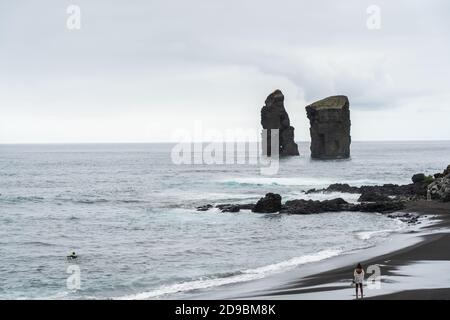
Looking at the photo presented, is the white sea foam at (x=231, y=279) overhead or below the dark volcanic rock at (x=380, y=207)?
below

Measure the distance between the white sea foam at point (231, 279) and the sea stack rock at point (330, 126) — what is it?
10896 centimetres

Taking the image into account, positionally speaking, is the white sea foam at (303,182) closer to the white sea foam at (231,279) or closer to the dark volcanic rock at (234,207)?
the dark volcanic rock at (234,207)

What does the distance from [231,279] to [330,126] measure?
116 metres

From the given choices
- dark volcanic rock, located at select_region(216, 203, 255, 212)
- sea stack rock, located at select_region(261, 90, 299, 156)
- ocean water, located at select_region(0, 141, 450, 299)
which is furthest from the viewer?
sea stack rock, located at select_region(261, 90, 299, 156)

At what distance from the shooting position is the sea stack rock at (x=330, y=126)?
141500mm

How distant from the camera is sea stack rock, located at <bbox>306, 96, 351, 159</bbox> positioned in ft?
464

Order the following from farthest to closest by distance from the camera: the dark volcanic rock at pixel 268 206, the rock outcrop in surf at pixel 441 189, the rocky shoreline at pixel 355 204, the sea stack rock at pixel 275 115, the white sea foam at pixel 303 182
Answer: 1. the sea stack rock at pixel 275 115
2. the white sea foam at pixel 303 182
3. the dark volcanic rock at pixel 268 206
4. the rocky shoreline at pixel 355 204
5. the rock outcrop in surf at pixel 441 189

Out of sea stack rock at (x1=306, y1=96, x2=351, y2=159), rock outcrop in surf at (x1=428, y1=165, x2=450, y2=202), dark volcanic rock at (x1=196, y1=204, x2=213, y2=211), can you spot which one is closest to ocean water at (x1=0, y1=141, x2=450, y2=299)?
dark volcanic rock at (x1=196, y1=204, x2=213, y2=211)

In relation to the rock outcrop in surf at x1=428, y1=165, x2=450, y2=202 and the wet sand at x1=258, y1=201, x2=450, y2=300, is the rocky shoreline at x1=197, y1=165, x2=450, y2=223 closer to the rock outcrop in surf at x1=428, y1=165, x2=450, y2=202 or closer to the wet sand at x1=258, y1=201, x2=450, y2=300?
the rock outcrop in surf at x1=428, y1=165, x2=450, y2=202

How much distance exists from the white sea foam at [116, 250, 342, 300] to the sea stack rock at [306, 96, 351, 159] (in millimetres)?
108956

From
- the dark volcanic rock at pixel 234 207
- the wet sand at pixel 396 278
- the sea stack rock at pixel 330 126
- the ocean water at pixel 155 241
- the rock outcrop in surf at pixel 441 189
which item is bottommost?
the ocean water at pixel 155 241

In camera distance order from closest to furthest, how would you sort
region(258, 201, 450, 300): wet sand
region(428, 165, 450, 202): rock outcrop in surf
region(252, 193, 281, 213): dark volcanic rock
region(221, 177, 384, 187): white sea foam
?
region(258, 201, 450, 300): wet sand < region(428, 165, 450, 202): rock outcrop in surf < region(252, 193, 281, 213): dark volcanic rock < region(221, 177, 384, 187): white sea foam

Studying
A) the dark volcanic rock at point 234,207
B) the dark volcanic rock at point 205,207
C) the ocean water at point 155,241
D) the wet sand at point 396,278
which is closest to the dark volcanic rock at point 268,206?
the ocean water at point 155,241
